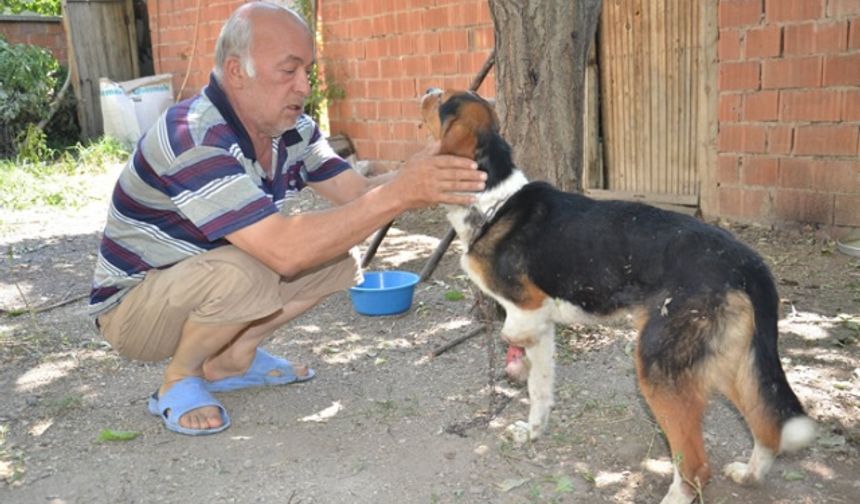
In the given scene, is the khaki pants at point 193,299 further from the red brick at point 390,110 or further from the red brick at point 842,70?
the red brick at point 390,110

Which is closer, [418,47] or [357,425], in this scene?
[357,425]

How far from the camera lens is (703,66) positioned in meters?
6.54

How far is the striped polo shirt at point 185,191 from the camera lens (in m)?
3.10

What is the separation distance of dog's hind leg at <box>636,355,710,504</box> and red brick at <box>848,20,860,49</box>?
13.8ft

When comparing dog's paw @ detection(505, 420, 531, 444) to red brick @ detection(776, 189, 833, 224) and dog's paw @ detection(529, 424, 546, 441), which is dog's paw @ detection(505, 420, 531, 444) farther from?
red brick @ detection(776, 189, 833, 224)

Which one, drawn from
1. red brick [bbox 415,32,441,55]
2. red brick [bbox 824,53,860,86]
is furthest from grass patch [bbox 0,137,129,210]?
red brick [bbox 824,53,860,86]

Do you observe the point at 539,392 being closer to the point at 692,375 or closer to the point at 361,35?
the point at 692,375

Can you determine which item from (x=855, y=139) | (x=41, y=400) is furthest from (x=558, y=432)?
(x=855, y=139)

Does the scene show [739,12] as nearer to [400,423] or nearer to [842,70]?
[842,70]

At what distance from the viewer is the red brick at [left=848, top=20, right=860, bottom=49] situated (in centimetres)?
557

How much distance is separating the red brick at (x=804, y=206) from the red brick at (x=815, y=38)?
A: 1110mm

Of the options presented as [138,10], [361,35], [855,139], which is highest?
[138,10]

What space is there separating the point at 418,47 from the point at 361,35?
1.10 meters

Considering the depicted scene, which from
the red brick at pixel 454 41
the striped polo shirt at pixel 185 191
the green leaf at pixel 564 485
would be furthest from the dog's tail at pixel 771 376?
the red brick at pixel 454 41
